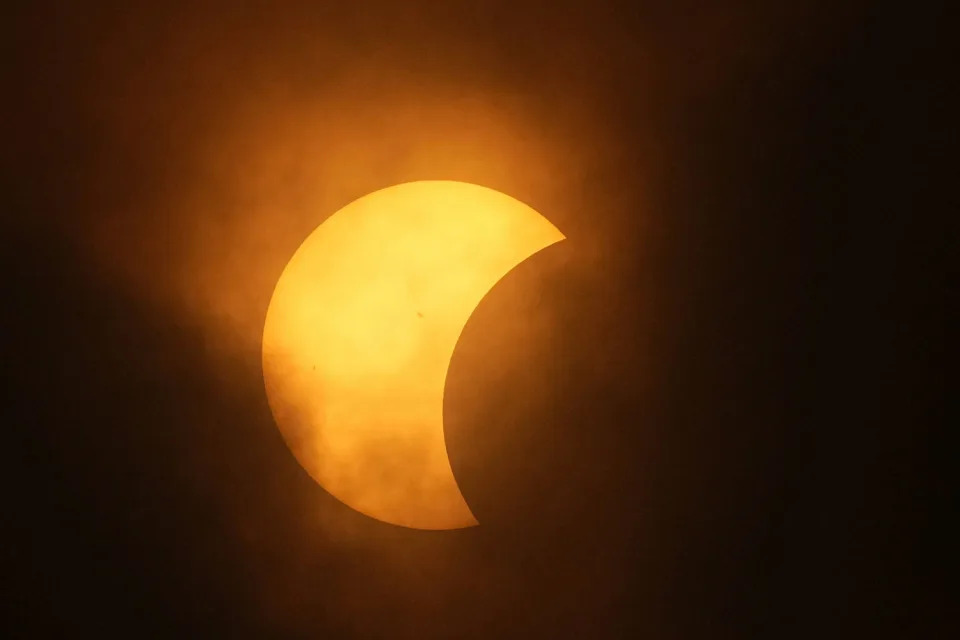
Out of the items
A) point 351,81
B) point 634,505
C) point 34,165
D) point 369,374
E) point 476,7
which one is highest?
point 476,7

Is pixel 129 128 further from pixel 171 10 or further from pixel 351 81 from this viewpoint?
pixel 351 81

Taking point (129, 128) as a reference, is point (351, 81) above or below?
above

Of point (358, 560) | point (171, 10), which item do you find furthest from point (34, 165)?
point (358, 560)

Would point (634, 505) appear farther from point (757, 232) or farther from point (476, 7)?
point (476, 7)
